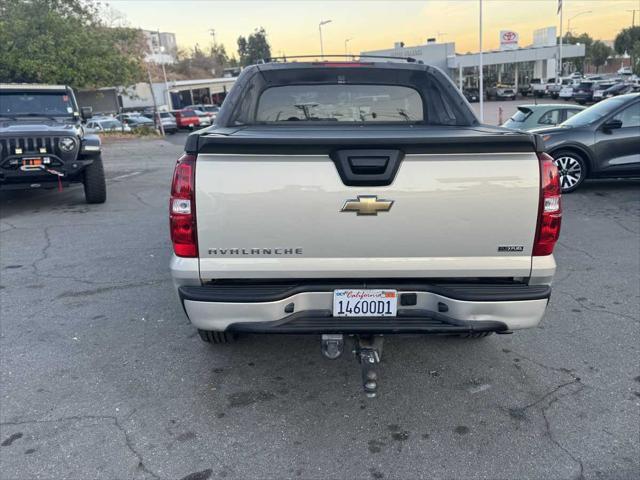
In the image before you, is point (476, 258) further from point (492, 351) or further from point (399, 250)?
point (492, 351)

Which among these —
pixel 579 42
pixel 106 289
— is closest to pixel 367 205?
pixel 106 289

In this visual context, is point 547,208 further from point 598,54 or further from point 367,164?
point 598,54

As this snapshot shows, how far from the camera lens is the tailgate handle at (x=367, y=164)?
2.54m

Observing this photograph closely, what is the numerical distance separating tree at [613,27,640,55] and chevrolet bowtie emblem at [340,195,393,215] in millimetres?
90622

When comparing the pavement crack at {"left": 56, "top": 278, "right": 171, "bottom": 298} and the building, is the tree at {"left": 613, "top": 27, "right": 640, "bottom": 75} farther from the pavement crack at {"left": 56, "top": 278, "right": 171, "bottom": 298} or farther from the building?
the pavement crack at {"left": 56, "top": 278, "right": 171, "bottom": 298}

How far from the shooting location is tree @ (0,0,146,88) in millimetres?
20062

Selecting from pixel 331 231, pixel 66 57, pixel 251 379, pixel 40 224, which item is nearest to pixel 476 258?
pixel 331 231

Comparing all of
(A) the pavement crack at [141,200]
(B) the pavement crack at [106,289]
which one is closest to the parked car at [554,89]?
(A) the pavement crack at [141,200]

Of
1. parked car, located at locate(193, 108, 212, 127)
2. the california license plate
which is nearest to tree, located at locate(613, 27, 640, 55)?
parked car, located at locate(193, 108, 212, 127)

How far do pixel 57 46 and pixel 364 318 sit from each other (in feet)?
76.1

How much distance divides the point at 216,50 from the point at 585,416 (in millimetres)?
125173

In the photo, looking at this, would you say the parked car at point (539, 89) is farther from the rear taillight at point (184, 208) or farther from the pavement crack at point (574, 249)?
the rear taillight at point (184, 208)

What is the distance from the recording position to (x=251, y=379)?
336cm

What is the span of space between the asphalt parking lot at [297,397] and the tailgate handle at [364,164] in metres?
1.38
